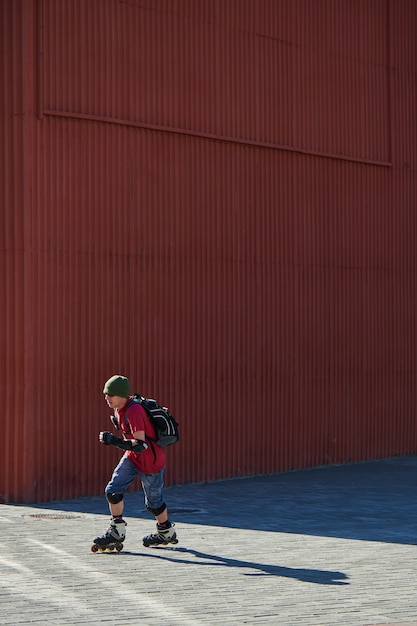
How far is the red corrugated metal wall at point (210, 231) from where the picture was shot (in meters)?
16.4

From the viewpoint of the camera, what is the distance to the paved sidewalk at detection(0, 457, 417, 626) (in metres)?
9.52

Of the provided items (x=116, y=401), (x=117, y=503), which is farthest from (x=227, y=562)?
(x=116, y=401)

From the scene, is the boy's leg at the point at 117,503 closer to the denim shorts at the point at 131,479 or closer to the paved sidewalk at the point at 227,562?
the denim shorts at the point at 131,479

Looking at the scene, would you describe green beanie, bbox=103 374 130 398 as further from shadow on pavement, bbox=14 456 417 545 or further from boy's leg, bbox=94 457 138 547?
shadow on pavement, bbox=14 456 417 545

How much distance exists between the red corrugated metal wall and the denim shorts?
404cm

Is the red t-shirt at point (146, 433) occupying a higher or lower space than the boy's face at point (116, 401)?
lower

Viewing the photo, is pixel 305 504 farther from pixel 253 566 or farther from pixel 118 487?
pixel 253 566

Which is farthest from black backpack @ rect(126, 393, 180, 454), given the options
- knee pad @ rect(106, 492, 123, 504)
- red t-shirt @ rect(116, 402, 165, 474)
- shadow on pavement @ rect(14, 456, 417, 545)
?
shadow on pavement @ rect(14, 456, 417, 545)

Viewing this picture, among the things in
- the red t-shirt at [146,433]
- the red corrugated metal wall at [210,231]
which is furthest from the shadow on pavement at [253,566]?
the red corrugated metal wall at [210,231]

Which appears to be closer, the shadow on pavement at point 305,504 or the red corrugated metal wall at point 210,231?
the shadow on pavement at point 305,504

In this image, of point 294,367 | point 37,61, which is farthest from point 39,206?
point 294,367

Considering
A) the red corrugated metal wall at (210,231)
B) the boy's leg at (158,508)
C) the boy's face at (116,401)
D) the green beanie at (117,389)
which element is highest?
the red corrugated metal wall at (210,231)

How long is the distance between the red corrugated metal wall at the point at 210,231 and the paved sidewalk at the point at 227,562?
1570mm

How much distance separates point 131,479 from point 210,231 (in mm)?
6841
